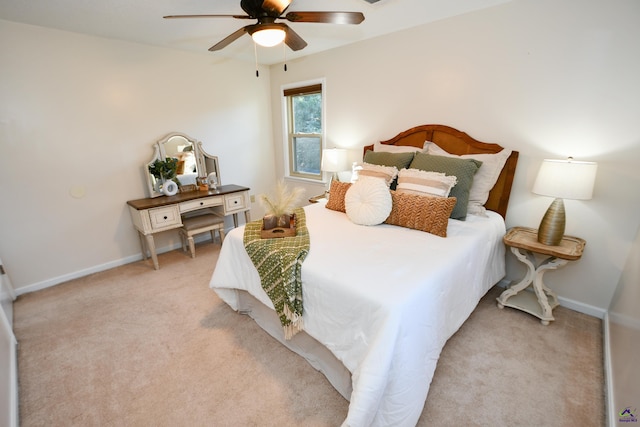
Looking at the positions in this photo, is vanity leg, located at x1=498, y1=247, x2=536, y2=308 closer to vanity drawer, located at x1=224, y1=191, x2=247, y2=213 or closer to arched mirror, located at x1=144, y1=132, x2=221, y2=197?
vanity drawer, located at x1=224, y1=191, x2=247, y2=213

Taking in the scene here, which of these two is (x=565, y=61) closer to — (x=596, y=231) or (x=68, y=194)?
(x=596, y=231)

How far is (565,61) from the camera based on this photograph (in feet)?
6.40

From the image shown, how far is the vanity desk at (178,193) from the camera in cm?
290

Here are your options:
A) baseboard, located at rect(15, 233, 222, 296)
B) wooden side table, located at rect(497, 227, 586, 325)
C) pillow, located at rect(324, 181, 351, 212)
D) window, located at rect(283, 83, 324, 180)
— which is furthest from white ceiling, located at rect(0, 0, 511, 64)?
baseboard, located at rect(15, 233, 222, 296)

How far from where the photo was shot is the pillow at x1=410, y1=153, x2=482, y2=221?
7.22 ft

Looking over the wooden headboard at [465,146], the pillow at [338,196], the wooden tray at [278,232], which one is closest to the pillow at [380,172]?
the pillow at [338,196]

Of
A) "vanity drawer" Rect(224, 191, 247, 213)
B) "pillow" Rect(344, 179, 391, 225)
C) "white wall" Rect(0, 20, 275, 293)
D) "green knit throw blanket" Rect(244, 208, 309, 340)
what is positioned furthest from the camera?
"vanity drawer" Rect(224, 191, 247, 213)

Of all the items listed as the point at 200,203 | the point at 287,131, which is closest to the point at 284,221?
the point at 200,203

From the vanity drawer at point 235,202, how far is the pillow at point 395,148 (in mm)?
1739

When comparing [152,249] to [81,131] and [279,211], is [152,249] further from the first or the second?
[279,211]

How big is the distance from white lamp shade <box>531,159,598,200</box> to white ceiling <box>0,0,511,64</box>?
4.40 feet

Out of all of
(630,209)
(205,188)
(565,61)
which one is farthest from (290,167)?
(630,209)

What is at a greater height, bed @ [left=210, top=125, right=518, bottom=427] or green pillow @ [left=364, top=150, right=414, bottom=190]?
green pillow @ [left=364, top=150, right=414, bottom=190]

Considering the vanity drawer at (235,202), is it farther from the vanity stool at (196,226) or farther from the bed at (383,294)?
the bed at (383,294)
